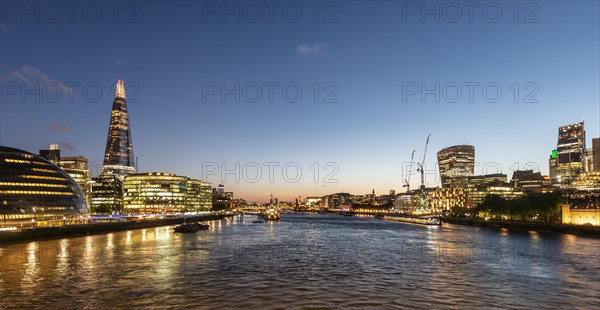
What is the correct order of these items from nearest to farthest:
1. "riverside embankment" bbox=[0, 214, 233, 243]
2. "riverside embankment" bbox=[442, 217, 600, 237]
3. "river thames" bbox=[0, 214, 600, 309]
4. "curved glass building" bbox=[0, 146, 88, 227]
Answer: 1. "river thames" bbox=[0, 214, 600, 309]
2. "riverside embankment" bbox=[0, 214, 233, 243]
3. "riverside embankment" bbox=[442, 217, 600, 237]
4. "curved glass building" bbox=[0, 146, 88, 227]

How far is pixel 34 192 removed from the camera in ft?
409

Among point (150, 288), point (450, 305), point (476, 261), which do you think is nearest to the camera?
point (450, 305)

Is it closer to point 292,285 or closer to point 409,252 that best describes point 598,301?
point 292,285

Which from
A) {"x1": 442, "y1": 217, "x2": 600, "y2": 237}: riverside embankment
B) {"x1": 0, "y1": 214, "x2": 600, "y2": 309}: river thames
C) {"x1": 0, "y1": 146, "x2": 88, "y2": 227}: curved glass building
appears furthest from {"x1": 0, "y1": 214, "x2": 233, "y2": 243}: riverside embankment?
{"x1": 442, "y1": 217, "x2": 600, "y2": 237}: riverside embankment

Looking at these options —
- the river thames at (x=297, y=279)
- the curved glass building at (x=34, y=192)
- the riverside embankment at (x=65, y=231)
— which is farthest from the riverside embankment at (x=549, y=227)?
the curved glass building at (x=34, y=192)

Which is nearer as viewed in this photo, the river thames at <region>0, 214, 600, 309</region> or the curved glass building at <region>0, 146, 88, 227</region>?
the river thames at <region>0, 214, 600, 309</region>

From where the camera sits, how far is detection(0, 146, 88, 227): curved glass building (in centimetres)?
11706

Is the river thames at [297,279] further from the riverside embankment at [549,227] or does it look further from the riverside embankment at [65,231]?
the riverside embankment at [549,227]

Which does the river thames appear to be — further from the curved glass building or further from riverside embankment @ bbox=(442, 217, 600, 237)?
the curved glass building

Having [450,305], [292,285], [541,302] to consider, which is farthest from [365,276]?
[541,302]

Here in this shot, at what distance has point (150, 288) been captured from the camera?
3762 centimetres

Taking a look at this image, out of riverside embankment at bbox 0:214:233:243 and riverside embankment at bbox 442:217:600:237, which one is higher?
riverside embankment at bbox 0:214:233:243

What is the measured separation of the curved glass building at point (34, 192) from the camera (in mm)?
117062

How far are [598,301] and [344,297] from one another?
19.2 m
